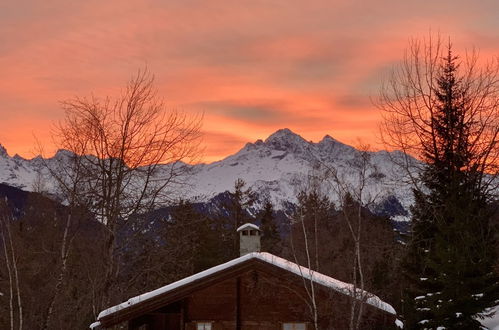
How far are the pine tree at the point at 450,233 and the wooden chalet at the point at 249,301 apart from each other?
2.55 metres

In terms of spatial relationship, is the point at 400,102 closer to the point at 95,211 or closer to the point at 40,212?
the point at 95,211

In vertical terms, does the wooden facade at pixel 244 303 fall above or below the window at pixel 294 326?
above

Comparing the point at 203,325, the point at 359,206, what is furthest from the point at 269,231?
the point at 359,206

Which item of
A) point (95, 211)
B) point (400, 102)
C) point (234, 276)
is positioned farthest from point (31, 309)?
point (400, 102)

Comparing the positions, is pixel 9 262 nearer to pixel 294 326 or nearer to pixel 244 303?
pixel 244 303

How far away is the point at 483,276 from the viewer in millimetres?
19797

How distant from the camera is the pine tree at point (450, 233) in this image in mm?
19594

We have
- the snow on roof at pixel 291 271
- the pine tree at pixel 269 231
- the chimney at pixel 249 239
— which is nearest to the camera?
the snow on roof at pixel 291 271

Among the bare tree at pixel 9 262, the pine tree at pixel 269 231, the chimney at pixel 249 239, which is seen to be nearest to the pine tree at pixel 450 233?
the chimney at pixel 249 239

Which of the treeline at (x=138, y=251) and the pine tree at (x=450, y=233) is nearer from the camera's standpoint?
the pine tree at (x=450, y=233)

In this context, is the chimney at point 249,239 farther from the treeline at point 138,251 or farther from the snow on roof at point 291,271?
the snow on roof at point 291,271

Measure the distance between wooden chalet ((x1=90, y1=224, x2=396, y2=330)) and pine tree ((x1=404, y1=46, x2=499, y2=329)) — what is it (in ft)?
8.36

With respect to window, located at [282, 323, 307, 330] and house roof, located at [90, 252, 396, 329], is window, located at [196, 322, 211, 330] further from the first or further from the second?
window, located at [282, 323, 307, 330]

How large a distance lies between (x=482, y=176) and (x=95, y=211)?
14.9m
